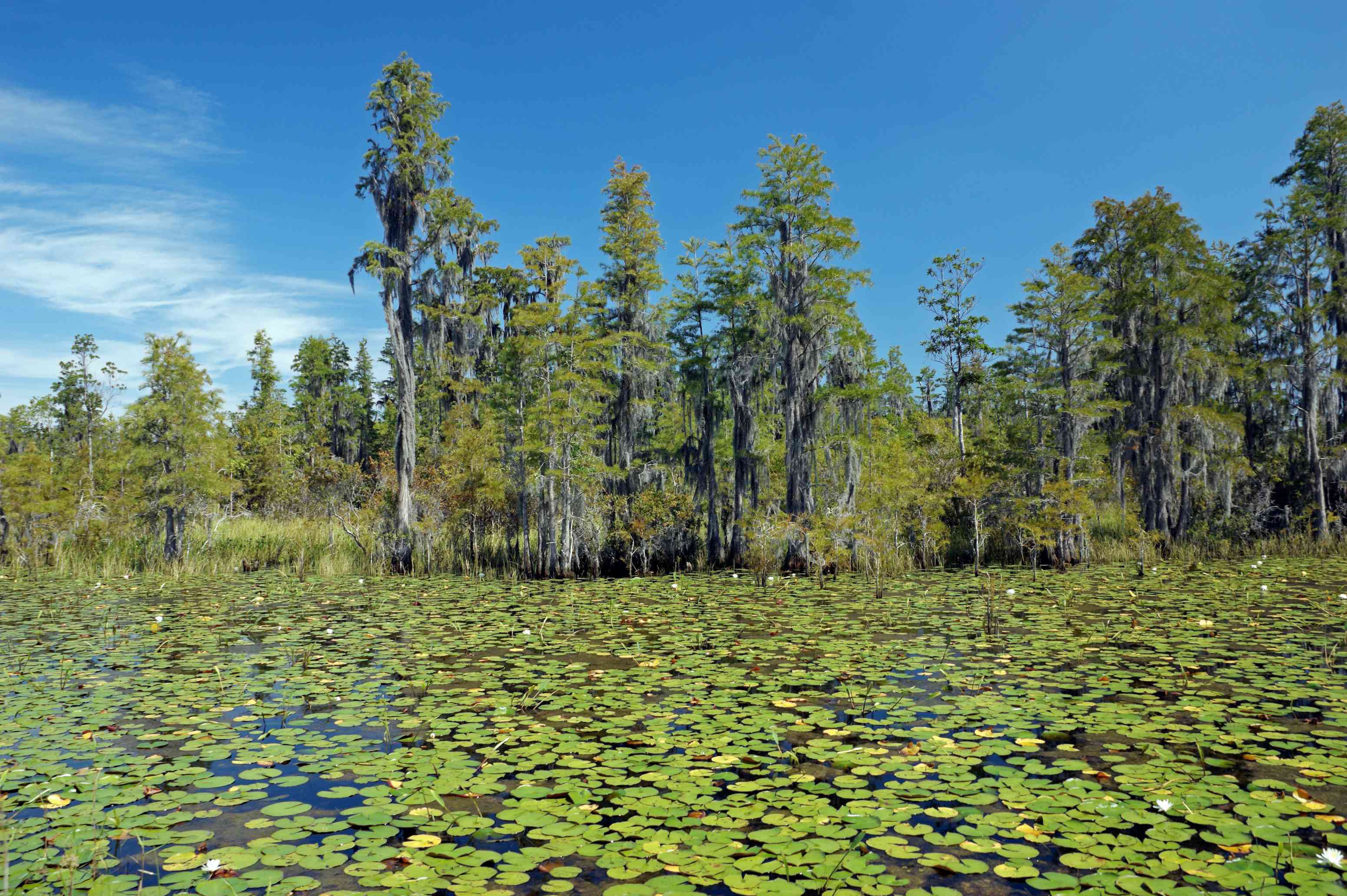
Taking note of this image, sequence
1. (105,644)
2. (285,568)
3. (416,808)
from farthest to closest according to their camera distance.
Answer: (285,568), (105,644), (416,808)

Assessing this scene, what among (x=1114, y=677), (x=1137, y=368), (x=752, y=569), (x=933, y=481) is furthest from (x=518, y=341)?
(x=1137, y=368)

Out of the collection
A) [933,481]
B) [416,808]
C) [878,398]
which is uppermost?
[878,398]

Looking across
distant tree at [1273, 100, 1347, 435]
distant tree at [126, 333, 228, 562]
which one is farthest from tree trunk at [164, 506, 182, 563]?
distant tree at [1273, 100, 1347, 435]

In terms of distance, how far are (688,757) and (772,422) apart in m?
16.6

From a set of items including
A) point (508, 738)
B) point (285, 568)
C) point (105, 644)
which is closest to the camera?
point (508, 738)

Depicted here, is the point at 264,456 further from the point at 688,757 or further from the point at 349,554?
the point at 688,757

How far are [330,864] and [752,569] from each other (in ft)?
46.2

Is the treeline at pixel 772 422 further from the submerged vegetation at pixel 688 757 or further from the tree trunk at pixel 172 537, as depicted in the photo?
the submerged vegetation at pixel 688 757

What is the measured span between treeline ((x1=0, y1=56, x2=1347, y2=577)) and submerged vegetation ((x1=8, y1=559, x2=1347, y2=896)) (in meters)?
7.31

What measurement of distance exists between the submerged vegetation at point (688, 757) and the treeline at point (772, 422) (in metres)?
7.31

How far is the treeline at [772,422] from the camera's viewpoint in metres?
16.6

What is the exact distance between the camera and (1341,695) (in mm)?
5719

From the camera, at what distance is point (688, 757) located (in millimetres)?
4723

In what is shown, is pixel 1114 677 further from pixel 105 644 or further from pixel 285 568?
pixel 285 568
